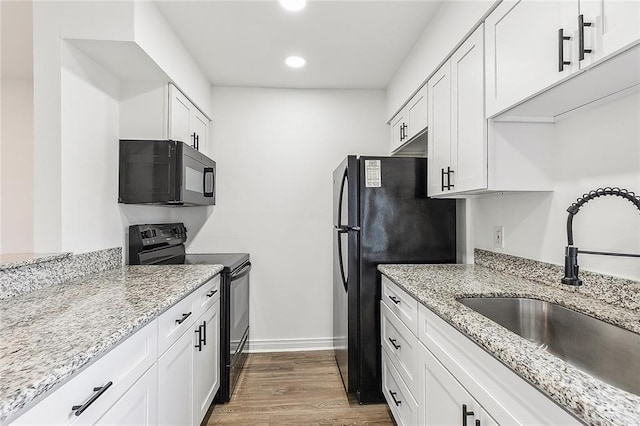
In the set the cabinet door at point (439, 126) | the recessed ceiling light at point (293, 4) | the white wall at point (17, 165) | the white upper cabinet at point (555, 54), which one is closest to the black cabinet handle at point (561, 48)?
the white upper cabinet at point (555, 54)

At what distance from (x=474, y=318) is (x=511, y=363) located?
0.29 m

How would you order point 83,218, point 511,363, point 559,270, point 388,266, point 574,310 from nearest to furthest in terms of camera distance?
1. point 511,363
2. point 574,310
3. point 559,270
4. point 83,218
5. point 388,266

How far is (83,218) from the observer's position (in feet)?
6.09

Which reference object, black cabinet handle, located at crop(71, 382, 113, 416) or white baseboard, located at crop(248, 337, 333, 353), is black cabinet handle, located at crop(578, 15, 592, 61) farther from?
white baseboard, located at crop(248, 337, 333, 353)

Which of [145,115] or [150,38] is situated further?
[145,115]

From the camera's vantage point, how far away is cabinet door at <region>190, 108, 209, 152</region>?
269 cm

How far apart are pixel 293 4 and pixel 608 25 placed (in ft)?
5.09

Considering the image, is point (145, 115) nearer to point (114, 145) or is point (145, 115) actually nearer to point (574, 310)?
point (114, 145)

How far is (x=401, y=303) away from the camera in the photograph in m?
1.76

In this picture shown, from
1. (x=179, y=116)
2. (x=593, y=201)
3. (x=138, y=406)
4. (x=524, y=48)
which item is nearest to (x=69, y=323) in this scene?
(x=138, y=406)

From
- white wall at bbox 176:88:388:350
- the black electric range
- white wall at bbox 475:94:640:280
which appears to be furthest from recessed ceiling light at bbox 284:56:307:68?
white wall at bbox 475:94:640:280

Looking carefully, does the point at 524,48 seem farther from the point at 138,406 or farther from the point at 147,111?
the point at 147,111

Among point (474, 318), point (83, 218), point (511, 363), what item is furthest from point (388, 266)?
point (83, 218)

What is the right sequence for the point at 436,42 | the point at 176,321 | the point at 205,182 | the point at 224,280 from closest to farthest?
the point at 176,321, the point at 436,42, the point at 224,280, the point at 205,182
